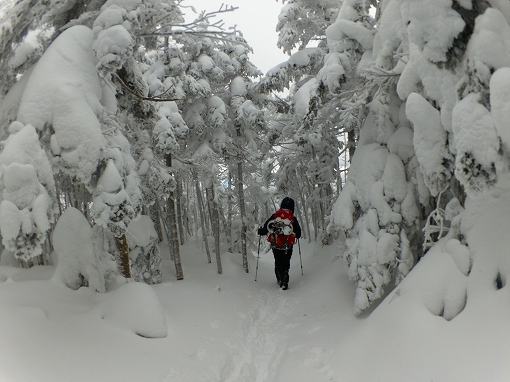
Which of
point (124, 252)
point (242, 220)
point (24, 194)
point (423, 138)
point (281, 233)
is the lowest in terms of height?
point (242, 220)

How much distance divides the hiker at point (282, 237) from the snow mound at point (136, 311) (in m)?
4.92

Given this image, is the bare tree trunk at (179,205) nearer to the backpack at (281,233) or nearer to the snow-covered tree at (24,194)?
the backpack at (281,233)

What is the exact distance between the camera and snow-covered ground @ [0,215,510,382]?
3.98m

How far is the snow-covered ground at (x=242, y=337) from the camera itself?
13.1 ft

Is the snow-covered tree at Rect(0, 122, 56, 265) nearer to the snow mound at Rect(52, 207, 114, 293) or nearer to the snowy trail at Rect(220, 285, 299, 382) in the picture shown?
the snow mound at Rect(52, 207, 114, 293)

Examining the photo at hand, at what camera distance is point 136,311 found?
5.87 metres

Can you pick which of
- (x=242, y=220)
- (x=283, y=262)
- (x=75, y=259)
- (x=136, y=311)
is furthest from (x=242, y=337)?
(x=242, y=220)

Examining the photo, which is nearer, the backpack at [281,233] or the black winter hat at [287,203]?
the backpack at [281,233]

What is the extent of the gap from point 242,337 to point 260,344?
1.39ft

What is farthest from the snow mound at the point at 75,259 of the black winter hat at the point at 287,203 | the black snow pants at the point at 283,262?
the black winter hat at the point at 287,203

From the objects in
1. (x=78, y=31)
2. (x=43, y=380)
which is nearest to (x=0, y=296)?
(x=43, y=380)

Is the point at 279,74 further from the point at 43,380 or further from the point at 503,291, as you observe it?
the point at 43,380

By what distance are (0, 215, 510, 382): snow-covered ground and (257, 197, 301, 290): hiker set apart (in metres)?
2.55

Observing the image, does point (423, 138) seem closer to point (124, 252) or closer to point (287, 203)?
point (124, 252)
